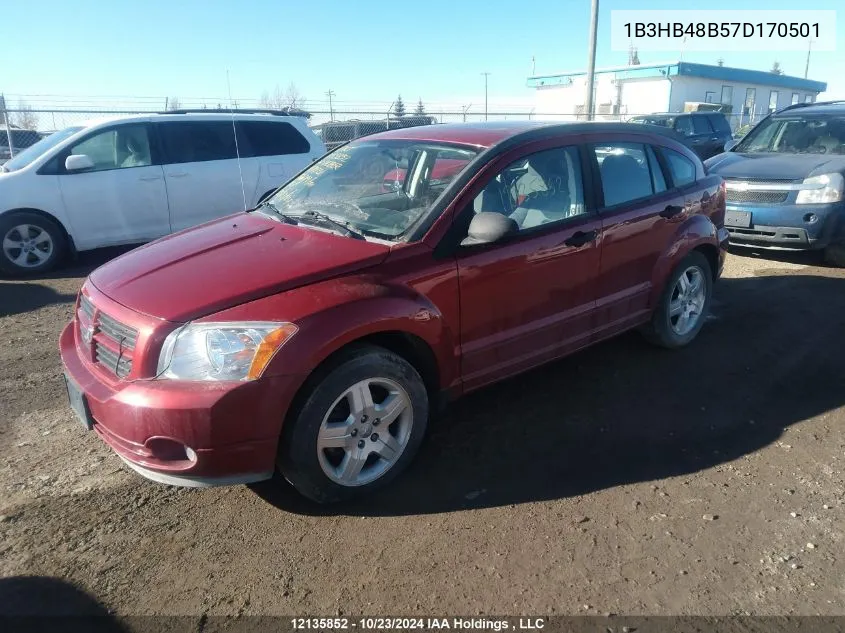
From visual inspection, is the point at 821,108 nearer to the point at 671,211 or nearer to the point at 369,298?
the point at 671,211

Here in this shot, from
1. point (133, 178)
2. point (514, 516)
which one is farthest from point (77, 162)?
point (514, 516)

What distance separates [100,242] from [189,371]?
6.02 metres

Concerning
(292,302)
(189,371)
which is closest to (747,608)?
(292,302)

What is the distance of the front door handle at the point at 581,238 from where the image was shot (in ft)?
12.6

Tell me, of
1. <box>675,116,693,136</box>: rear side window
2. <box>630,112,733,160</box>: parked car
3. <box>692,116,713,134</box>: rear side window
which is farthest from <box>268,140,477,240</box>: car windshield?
<box>692,116,713,134</box>: rear side window

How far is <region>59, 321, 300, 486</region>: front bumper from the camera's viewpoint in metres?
2.62

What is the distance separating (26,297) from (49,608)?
16.6 ft

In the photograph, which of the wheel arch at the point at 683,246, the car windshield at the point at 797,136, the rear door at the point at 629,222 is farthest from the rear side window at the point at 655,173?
the car windshield at the point at 797,136

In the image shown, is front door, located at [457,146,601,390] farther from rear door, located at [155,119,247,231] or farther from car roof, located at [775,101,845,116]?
car roof, located at [775,101,845,116]

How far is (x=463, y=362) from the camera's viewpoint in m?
3.46

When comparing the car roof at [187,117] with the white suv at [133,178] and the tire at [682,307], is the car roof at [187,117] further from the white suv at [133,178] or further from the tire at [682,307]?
the tire at [682,307]

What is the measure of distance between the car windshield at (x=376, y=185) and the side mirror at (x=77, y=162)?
13.7 ft

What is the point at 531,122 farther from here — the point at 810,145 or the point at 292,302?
the point at 810,145

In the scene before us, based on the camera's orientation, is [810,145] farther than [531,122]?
Yes
